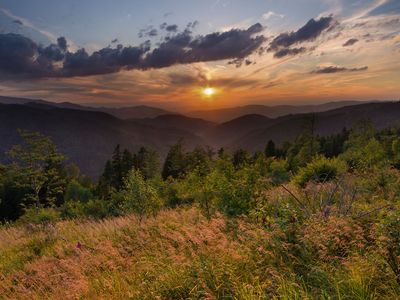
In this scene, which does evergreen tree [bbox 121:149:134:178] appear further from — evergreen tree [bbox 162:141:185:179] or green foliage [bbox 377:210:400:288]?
green foliage [bbox 377:210:400:288]

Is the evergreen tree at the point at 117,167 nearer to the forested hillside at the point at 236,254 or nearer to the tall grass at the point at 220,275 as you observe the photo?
the forested hillside at the point at 236,254

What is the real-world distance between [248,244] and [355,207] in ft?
10.7

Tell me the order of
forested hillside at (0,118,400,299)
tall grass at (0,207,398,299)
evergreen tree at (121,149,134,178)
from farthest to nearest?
evergreen tree at (121,149,134,178)
forested hillside at (0,118,400,299)
tall grass at (0,207,398,299)

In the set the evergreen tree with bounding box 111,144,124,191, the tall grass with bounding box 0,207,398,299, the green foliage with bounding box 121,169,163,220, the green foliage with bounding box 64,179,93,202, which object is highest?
the tall grass with bounding box 0,207,398,299

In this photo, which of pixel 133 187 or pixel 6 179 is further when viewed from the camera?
pixel 6 179

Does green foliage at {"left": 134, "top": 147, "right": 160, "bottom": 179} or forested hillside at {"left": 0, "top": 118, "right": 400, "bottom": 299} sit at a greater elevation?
forested hillside at {"left": 0, "top": 118, "right": 400, "bottom": 299}

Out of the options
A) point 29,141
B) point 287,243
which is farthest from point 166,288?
point 29,141

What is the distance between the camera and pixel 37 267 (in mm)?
6844

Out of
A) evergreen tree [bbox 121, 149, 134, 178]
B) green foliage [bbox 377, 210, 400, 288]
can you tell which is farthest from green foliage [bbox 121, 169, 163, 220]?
evergreen tree [bbox 121, 149, 134, 178]

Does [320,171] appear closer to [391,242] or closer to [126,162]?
[391,242]

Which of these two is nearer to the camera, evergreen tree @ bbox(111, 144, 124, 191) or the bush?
the bush

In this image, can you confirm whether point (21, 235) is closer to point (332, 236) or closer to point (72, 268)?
Result: point (72, 268)

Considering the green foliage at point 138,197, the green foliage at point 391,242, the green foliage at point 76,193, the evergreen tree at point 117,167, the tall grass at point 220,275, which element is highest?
the green foliage at point 391,242

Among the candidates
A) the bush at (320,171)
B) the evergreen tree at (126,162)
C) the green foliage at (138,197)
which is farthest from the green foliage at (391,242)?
the evergreen tree at (126,162)
